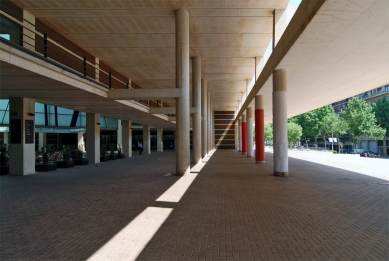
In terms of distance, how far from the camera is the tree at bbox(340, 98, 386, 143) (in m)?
43.8

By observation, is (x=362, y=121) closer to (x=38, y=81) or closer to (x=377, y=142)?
(x=377, y=142)

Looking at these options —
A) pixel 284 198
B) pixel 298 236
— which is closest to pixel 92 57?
pixel 284 198

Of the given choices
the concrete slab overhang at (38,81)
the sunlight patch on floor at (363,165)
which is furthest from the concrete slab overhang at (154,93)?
the sunlight patch on floor at (363,165)

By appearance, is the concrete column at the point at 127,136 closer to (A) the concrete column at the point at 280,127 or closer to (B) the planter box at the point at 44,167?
(B) the planter box at the point at 44,167

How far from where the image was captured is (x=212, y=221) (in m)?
6.14

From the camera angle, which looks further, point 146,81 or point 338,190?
point 146,81

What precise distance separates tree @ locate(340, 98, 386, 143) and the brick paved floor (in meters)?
38.8

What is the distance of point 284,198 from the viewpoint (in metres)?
8.40

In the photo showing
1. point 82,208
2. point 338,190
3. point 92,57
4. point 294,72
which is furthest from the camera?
point 92,57

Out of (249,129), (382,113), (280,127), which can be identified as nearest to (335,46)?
(280,127)

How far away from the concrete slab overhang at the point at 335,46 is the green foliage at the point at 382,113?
120 ft

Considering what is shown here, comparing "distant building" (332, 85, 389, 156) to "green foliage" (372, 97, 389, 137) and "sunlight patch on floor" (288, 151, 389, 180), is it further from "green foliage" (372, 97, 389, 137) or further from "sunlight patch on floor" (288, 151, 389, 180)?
"sunlight patch on floor" (288, 151, 389, 180)

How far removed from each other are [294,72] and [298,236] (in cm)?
964

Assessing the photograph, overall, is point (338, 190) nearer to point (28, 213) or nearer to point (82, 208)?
point (82, 208)
